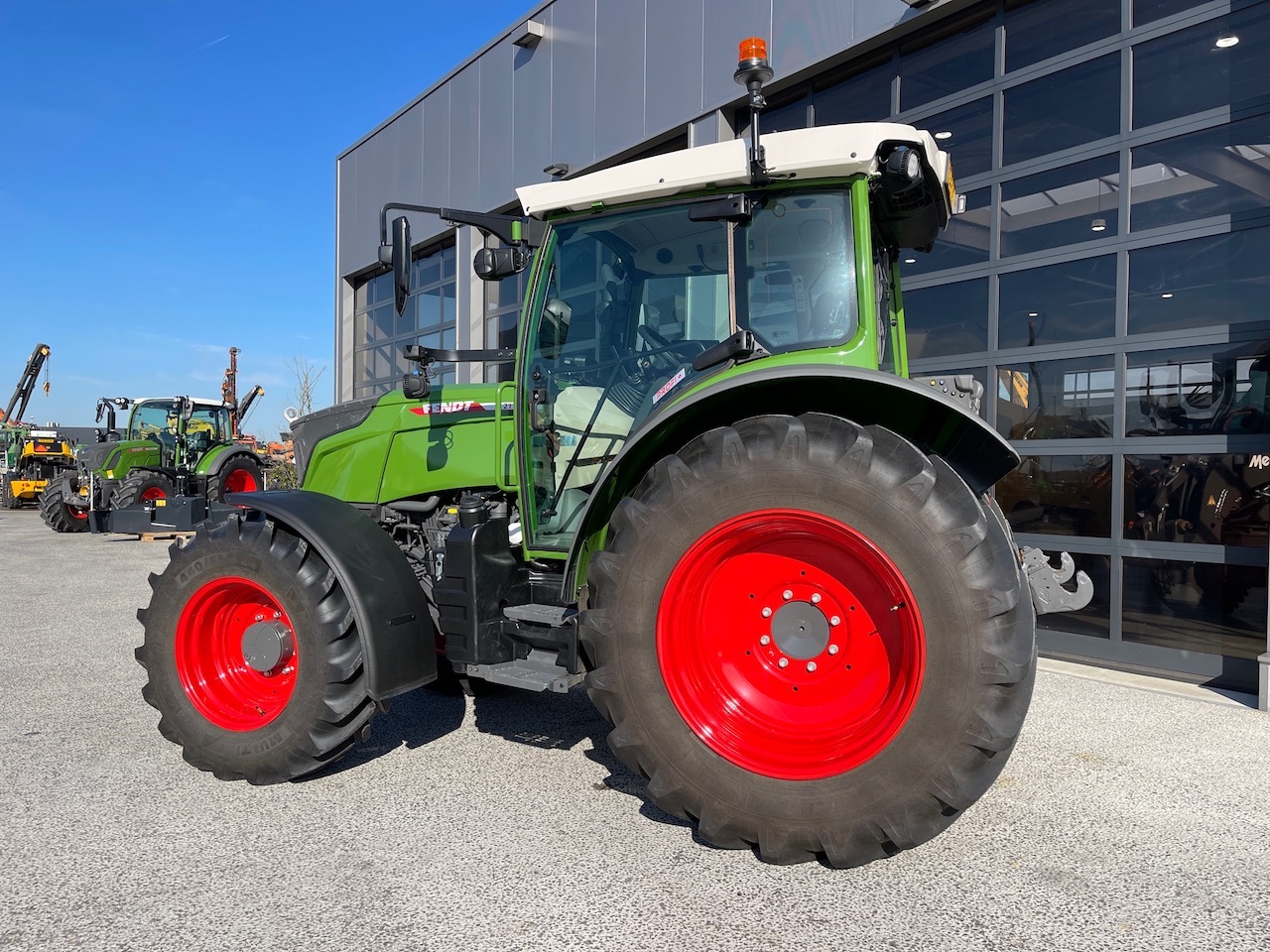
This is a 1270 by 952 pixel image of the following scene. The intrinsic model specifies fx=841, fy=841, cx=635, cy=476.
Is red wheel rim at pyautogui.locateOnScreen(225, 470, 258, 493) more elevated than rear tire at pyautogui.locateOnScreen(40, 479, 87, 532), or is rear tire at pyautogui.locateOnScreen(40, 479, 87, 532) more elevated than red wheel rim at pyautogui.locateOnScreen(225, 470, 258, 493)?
red wheel rim at pyautogui.locateOnScreen(225, 470, 258, 493)

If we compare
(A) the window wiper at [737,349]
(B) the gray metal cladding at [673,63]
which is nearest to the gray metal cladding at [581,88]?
(B) the gray metal cladding at [673,63]

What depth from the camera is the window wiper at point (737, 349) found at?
270 cm

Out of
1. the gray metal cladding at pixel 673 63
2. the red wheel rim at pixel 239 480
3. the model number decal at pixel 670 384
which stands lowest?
the red wheel rim at pixel 239 480

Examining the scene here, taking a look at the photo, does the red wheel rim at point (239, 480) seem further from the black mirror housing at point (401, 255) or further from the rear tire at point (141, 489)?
the black mirror housing at point (401, 255)

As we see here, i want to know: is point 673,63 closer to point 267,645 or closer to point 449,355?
point 449,355

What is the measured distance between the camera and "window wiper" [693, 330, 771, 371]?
2.70 meters

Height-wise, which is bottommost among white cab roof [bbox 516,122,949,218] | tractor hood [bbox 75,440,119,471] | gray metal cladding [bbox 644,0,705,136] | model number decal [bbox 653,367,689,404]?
tractor hood [bbox 75,440,119,471]

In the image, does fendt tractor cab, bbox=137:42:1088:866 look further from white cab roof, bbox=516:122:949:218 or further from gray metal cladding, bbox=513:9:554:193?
gray metal cladding, bbox=513:9:554:193

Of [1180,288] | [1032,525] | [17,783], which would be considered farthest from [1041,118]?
[17,783]

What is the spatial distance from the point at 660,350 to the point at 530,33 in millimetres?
8035

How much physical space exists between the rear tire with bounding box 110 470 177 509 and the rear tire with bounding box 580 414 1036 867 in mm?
12740

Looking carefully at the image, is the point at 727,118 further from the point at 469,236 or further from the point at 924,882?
the point at 924,882

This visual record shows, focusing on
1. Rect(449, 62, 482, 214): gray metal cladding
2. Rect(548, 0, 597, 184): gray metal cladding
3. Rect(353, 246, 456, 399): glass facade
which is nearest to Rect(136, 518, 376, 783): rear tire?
Rect(548, 0, 597, 184): gray metal cladding

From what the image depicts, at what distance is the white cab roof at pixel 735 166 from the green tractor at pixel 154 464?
1215 centimetres
